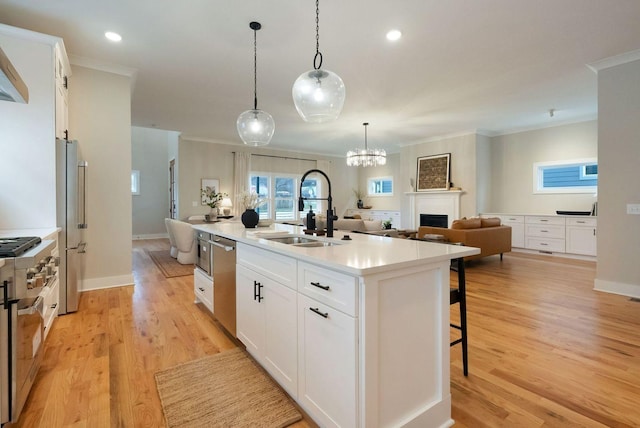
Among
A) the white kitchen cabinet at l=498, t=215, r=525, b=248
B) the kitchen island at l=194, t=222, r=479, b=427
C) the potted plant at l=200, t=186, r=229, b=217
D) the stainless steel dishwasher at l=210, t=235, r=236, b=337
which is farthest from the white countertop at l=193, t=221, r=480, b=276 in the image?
the potted plant at l=200, t=186, r=229, b=217

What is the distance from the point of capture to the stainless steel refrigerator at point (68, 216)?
9.82 feet

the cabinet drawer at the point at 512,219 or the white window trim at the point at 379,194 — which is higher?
the white window trim at the point at 379,194

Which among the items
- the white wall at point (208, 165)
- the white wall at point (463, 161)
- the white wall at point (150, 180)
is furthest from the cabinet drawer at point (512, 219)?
the white wall at point (150, 180)

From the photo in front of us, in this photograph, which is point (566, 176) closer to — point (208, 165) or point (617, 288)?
point (617, 288)

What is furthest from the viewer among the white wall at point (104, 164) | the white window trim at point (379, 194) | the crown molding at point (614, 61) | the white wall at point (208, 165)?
the white window trim at point (379, 194)

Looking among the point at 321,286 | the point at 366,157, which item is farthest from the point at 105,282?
the point at 366,157

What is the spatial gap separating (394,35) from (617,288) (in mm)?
3957

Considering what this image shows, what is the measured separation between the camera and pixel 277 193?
374 inches

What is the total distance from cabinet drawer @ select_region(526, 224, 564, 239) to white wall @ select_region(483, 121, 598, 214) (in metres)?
0.64

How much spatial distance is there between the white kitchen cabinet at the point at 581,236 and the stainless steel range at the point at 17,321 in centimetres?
768

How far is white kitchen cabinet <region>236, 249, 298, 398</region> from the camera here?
66.9 inches

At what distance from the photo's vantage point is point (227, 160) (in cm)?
855

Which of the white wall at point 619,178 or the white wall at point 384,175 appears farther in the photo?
the white wall at point 384,175

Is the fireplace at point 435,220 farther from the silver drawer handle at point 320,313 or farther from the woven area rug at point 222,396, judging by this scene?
the silver drawer handle at point 320,313
